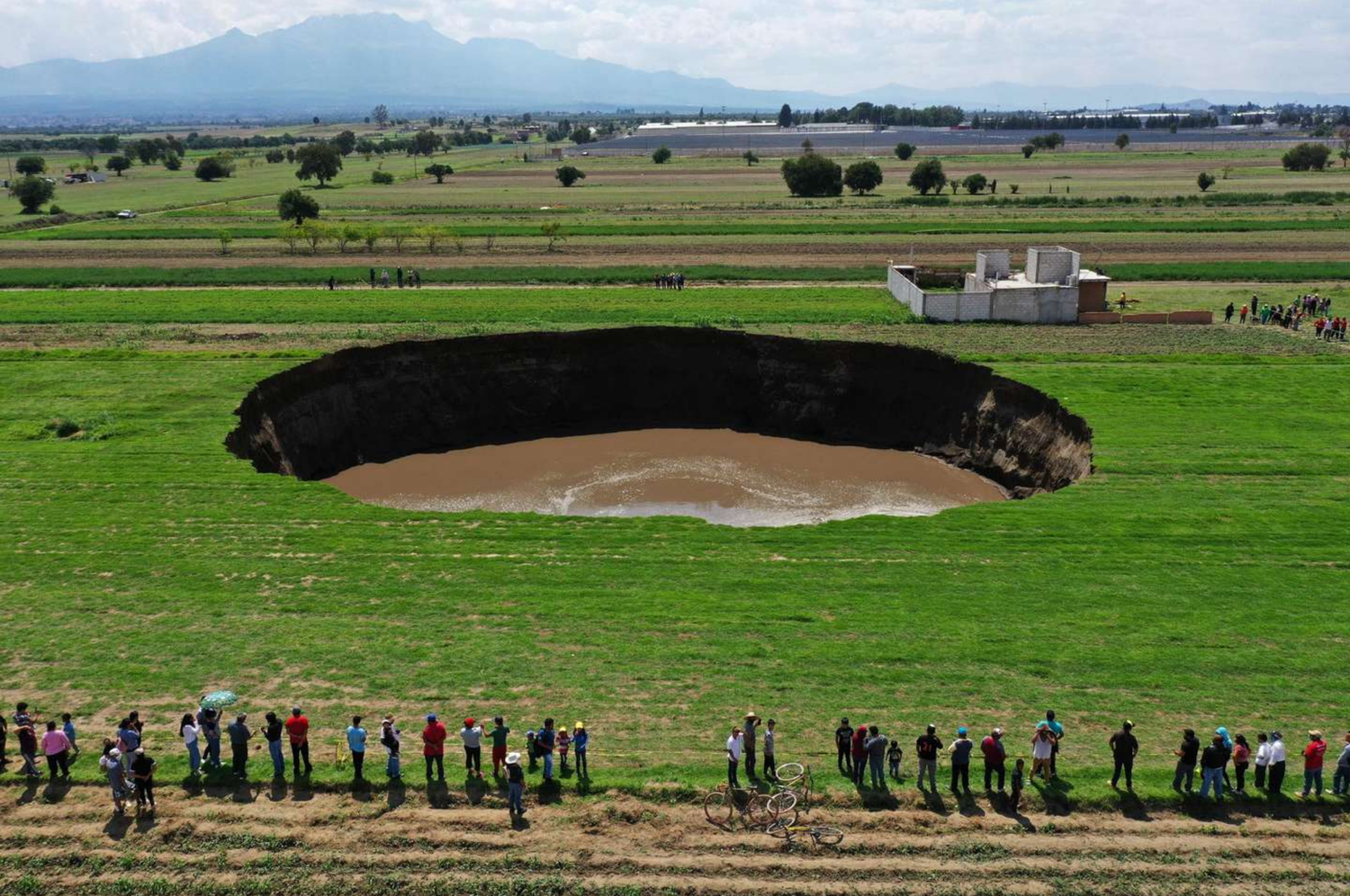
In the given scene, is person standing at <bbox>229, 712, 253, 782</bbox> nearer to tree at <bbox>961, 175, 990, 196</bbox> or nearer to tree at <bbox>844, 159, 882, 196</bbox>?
tree at <bbox>844, 159, 882, 196</bbox>

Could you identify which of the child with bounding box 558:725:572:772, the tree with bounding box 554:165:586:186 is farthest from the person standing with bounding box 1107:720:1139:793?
the tree with bounding box 554:165:586:186

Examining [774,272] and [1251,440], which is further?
[774,272]

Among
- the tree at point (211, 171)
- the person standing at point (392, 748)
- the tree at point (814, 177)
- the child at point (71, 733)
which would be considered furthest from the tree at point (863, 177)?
the child at point (71, 733)

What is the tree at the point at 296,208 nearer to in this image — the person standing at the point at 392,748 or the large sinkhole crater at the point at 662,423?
the large sinkhole crater at the point at 662,423

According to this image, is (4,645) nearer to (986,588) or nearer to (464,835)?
(464,835)

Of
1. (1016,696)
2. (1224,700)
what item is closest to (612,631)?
(1016,696)

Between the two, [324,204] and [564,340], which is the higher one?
[324,204]

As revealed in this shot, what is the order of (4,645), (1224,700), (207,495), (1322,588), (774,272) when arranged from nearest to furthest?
(1224,700), (4,645), (1322,588), (207,495), (774,272)

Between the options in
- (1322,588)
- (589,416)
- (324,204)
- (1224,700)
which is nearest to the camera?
(1224,700)
